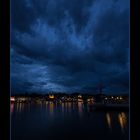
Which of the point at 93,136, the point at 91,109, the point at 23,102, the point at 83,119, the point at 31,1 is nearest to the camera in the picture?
the point at 31,1

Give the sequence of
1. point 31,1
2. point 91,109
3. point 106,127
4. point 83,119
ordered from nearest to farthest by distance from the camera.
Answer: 1. point 31,1
2. point 106,127
3. point 83,119
4. point 91,109

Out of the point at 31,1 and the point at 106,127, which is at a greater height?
the point at 31,1

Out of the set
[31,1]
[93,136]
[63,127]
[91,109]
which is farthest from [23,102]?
[31,1]

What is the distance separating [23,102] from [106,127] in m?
38.8

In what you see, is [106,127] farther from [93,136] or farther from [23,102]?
[23,102]
